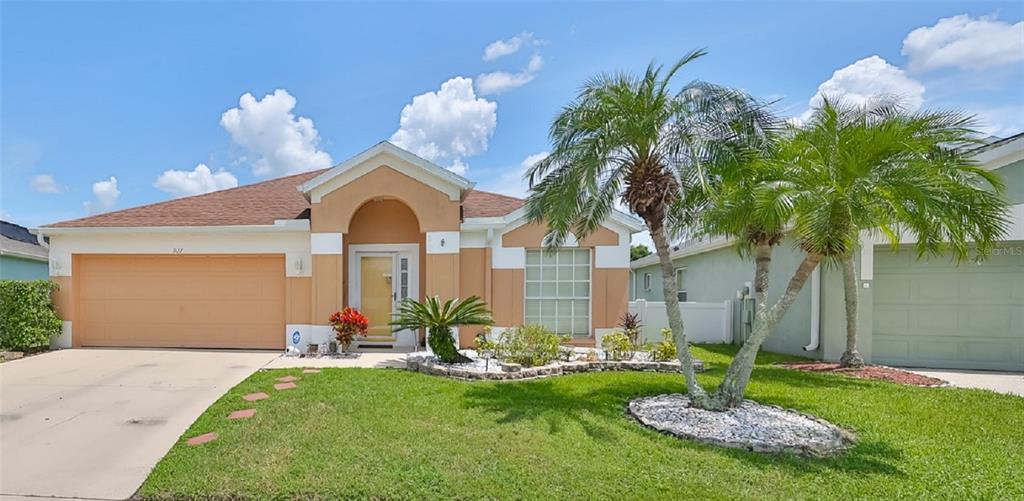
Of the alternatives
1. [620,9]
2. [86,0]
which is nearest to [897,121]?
[620,9]

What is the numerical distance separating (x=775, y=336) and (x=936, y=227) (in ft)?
29.2

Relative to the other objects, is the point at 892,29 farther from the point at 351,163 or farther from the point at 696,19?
the point at 351,163

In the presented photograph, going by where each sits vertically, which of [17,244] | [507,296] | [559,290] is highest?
[17,244]

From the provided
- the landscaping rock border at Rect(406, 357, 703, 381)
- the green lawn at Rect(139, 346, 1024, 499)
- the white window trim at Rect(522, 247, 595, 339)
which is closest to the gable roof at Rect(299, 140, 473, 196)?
the white window trim at Rect(522, 247, 595, 339)

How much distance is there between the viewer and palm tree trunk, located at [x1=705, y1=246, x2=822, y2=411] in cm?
662

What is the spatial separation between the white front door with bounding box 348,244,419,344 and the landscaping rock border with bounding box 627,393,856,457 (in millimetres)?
7360

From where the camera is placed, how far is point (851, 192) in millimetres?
5785

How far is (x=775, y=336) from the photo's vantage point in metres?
14.0

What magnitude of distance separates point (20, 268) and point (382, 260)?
48.8ft

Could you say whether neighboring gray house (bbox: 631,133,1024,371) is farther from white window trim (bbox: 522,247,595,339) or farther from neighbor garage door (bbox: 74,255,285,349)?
neighbor garage door (bbox: 74,255,285,349)

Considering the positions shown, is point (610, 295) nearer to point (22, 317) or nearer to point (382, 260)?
point (382, 260)

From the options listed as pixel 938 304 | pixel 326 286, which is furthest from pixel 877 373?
pixel 326 286

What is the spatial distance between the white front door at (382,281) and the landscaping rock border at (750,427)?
7.36 m

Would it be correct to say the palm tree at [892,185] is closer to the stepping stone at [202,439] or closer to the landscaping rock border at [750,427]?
the landscaping rock border at [750,427]
